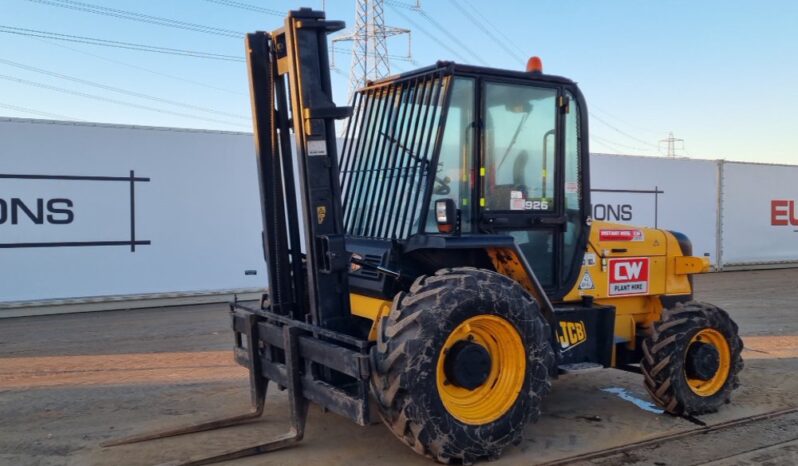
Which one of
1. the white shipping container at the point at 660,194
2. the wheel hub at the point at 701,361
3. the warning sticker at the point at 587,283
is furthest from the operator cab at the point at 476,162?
the white shipping container at the point at 660,194

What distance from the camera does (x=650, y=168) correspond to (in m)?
17.0

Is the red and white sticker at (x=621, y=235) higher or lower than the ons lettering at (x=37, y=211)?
lower

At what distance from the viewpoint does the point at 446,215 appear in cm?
449

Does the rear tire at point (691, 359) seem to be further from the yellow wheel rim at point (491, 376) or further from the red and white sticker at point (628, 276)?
the yellow wheel rim at point (491, 376)

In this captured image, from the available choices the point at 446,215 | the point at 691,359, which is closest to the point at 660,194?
the point at 691,359

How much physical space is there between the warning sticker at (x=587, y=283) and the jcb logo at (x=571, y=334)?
0.33 m

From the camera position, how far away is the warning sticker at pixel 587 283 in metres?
5.61

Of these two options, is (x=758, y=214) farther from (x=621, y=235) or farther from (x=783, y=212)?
(x=621, y=235)

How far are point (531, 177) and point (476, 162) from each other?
58 cm

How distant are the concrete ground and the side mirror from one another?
1519 mm

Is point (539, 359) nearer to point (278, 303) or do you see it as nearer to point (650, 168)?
point (278, 303)

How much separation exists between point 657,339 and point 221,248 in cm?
845

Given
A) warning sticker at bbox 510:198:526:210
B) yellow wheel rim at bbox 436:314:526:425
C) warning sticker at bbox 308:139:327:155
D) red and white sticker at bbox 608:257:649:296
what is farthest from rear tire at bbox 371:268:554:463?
red and white sticker at bbox 608:257:649:296

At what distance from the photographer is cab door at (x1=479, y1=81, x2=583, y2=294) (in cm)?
500
